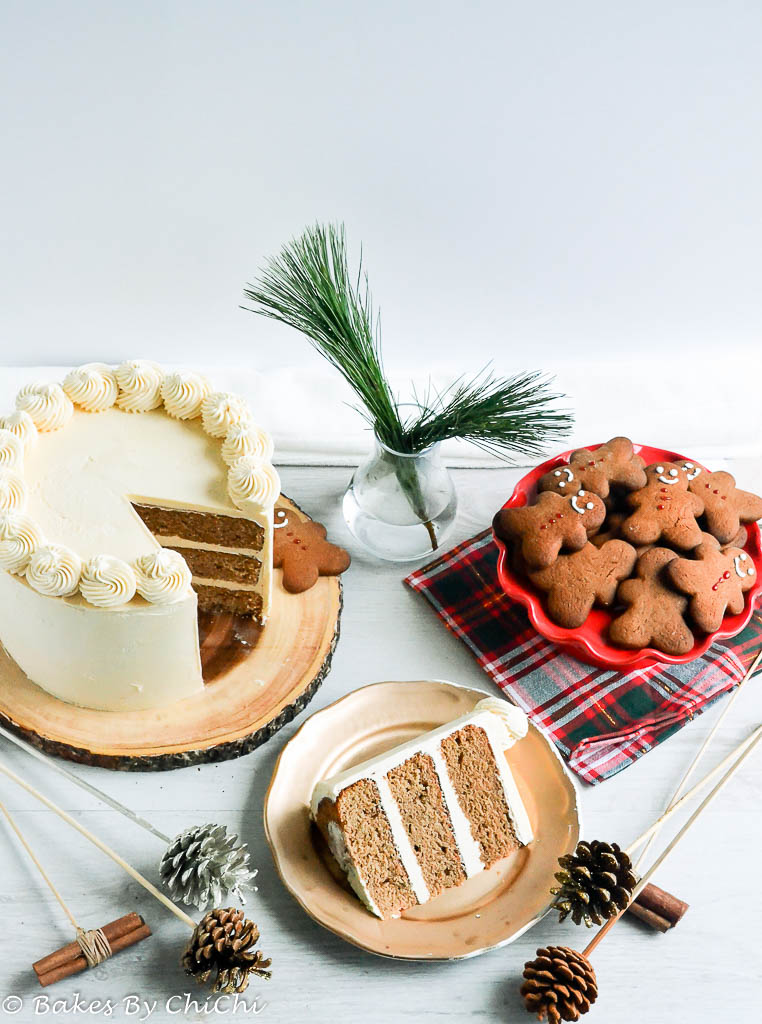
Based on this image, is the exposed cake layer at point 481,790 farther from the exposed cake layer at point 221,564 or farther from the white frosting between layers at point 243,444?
the white frosting between layers at point 243,444

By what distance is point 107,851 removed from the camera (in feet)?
7.47

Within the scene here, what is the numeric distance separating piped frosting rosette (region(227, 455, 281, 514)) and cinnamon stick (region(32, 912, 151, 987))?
986 mm

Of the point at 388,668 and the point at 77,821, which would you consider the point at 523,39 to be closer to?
the point at 388,668

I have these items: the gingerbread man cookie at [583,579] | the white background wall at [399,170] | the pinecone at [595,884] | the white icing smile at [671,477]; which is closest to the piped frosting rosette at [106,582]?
the gingerbread man cookie at [583,579]

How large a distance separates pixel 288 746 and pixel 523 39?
1956 millimetres

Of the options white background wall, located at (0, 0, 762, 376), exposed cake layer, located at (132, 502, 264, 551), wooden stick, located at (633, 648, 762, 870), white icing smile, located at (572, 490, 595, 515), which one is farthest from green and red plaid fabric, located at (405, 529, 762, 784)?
white background wall, located at (0, 0, 762, 376)

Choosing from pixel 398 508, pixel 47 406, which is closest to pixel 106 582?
pixel 47 406

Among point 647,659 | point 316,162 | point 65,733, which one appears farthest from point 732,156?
point 65,733

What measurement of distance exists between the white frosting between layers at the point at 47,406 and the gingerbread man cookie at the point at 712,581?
164cm

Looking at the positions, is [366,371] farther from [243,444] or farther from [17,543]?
[17,543]

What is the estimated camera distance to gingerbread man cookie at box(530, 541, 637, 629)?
2.59 metres

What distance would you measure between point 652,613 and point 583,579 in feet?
0.64

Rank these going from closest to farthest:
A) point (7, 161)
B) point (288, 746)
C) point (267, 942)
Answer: point (267, 942) → point (288, 746) → point (7, 161)

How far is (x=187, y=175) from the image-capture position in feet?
9.65
